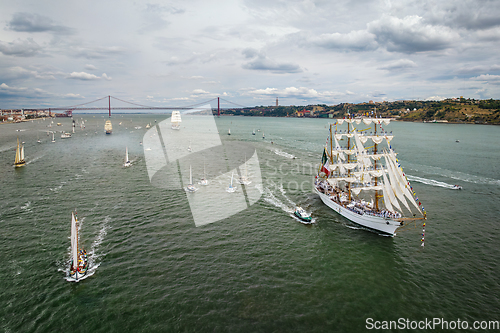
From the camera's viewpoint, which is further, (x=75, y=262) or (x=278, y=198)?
(x=278, y=198)

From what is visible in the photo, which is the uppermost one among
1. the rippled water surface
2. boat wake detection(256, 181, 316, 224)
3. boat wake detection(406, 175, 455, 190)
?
boat wake detection(406, 175, 455, 190)

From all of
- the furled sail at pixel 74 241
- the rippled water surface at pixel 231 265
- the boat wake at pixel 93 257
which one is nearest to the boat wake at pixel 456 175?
the rippled water surface at pixel 231 265

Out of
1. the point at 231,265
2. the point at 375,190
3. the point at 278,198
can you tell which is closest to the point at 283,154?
the point at 278,198

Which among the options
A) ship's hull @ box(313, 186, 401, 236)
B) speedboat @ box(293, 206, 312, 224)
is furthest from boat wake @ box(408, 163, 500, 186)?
Result: speedboat @ box(293, 206, 312, 224)

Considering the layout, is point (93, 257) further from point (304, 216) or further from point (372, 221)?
point (372, 221)

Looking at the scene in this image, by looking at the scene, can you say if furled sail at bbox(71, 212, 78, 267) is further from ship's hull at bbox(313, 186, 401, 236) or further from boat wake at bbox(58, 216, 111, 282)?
ship's hull at bbox(313, 186, 401, 236)

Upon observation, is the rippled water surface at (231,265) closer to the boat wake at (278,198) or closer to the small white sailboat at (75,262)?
the boat wake at (278,198)

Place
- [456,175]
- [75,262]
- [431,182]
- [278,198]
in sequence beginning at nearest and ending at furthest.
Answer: [75,262], [278,198], [431,182], [456,175]
